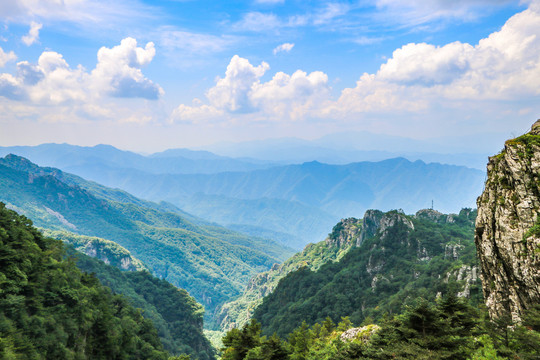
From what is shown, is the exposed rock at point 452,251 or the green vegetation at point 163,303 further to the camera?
the green vegetation at point 163,303

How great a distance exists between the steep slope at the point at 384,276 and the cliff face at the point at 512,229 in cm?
3743

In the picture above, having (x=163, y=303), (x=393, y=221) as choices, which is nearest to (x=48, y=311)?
(x=393, y=221)

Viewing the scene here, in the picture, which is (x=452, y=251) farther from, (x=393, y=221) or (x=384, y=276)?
(x=393, y=221)

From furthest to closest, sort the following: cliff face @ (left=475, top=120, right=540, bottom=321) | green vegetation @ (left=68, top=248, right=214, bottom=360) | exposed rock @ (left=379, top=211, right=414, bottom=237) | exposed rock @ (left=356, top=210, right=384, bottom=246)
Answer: exposed rock @ (left=356, top=210, right=384, bottom=246) < green vegetation @ (left=68, top=248, right=214, bottom=360) < exposed rock @ (left=379, top=211, right=414, bottom=237) < cliff face @ (left=475, top=120, right=540, bottom=321)

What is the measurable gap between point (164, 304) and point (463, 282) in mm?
107326

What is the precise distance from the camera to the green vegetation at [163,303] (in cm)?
10969

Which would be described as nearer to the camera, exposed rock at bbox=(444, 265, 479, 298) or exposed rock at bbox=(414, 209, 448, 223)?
exposed rock at bbox=(444, 265, 479, 298)

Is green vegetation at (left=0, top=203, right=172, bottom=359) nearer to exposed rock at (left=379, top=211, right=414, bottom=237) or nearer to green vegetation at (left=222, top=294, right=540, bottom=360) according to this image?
green vegetation at (left=222, top=294, right=540, bottom=360)

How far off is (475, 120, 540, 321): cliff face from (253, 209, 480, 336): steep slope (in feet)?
123

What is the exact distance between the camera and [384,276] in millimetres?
89812

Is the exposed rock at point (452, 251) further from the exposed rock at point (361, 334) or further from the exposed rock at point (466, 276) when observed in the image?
the exposed rock at point (361, 334)

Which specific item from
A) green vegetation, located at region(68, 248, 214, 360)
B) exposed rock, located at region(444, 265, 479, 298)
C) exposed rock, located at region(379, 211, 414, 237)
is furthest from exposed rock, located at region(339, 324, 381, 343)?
green vegetation, located at region(68, 248, 214, 360)

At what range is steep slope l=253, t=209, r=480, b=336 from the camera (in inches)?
2741

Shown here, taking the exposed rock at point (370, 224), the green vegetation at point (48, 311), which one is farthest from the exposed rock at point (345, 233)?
the green vegetation at point (48, 311)
